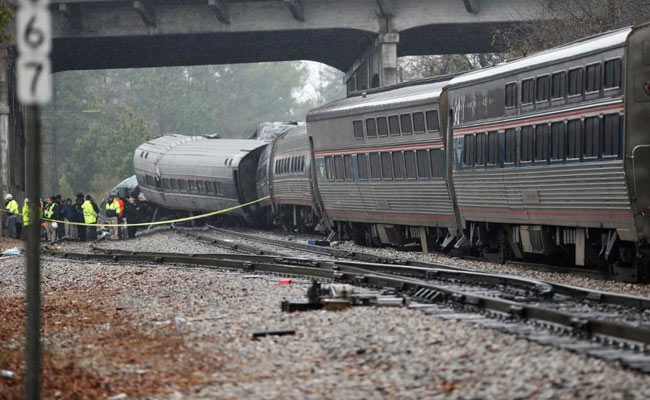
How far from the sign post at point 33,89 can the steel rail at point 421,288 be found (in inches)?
175

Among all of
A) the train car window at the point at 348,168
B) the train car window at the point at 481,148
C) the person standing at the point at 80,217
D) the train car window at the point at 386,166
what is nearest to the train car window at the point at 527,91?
the train car window at the point at 481,148

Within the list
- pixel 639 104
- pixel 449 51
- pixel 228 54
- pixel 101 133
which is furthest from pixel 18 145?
pixel 101 133

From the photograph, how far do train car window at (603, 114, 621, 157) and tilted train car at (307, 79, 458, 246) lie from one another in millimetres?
6837

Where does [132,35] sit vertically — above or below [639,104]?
above

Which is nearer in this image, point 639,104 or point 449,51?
point 639,104

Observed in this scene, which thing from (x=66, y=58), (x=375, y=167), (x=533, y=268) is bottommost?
(x=533, y=268)

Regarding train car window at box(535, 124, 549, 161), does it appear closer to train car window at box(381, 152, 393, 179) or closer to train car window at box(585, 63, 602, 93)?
train car window at box(585, 63, 602, 93)

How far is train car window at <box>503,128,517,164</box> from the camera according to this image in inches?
749

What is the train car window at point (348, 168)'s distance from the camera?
92.2 ft

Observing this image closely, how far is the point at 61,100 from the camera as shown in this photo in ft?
285

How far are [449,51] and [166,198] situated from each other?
12825mm

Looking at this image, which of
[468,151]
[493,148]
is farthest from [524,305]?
[468,151]

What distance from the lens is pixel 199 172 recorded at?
4522cm

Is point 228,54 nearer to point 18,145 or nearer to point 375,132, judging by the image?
point 18,145
